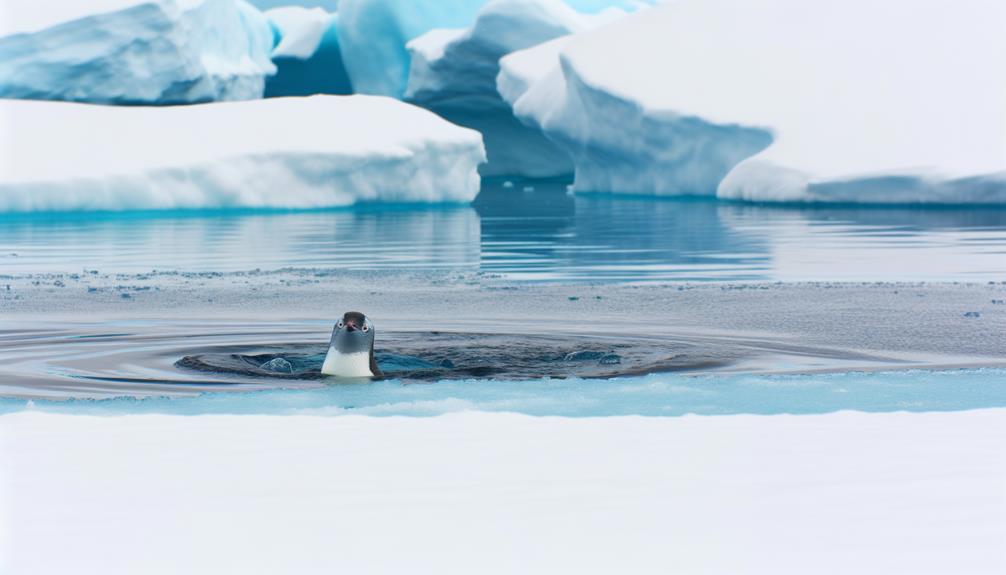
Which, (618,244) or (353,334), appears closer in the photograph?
(353,334)

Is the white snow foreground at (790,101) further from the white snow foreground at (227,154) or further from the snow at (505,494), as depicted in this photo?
the snow at (505,494)

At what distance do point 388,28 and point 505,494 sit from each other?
94.4 feet

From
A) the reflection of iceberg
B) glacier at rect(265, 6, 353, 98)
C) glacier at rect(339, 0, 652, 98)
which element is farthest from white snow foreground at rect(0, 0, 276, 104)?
the reflection of iceberg

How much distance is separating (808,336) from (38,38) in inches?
800

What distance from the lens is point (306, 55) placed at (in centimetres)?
3400

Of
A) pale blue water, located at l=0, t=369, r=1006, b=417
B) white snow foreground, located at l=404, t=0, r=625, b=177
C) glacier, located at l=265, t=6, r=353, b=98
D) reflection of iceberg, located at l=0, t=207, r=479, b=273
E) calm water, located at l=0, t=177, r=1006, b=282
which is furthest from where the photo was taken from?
glacier, located at l=265, t=6, r=353, b=98

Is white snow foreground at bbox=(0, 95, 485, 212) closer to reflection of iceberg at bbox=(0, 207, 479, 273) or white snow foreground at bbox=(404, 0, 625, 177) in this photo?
reflection of iceberg at bbox=(0, 207, 479, 273)

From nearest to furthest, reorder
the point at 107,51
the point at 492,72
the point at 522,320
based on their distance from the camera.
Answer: the point at 522,320
the point at 107,51
the point at 492,72

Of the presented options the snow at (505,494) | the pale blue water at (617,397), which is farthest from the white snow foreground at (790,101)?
the snow at (505,494)

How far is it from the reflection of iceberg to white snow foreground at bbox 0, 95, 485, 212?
0.36 meters

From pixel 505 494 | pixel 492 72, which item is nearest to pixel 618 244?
pixel 505 494

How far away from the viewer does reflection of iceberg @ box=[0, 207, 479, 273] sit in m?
10.5

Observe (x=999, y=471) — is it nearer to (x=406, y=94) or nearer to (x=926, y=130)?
(x=926, y=130)

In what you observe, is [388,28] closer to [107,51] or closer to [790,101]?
[107,51]
